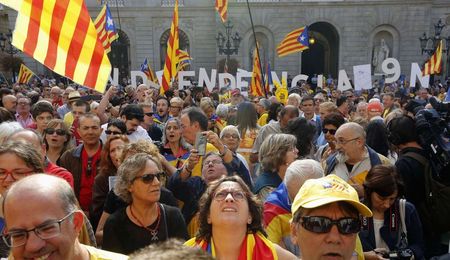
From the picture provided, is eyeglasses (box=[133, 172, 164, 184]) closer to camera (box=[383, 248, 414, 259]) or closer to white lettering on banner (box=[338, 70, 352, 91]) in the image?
camera (box=[383, 248, 414, 259])

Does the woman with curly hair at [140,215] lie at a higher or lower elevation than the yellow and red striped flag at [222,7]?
lower

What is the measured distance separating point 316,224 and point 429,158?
187 centimetres

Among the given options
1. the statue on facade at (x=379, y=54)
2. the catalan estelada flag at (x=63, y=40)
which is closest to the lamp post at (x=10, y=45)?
the catalan estelada flag at (x=63, y=40)

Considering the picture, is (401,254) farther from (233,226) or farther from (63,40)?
(63,40)

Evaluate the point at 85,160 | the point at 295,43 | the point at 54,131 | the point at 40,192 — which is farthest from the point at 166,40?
the point at 40,192

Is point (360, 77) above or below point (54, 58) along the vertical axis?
above

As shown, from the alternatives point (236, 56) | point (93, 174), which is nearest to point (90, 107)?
point (93, 174)

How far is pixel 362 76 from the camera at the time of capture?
1257 centimetres

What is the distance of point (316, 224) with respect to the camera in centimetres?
203

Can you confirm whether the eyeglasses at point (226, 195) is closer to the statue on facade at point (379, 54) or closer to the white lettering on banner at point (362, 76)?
the white lettering on banner at point (362, 76)

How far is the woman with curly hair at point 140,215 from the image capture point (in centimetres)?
302

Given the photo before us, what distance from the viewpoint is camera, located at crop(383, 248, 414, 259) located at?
2779 mm

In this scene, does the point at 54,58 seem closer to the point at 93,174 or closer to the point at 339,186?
the point at 93,174

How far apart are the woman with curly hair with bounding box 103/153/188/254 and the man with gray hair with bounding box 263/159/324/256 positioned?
0.63 meters
